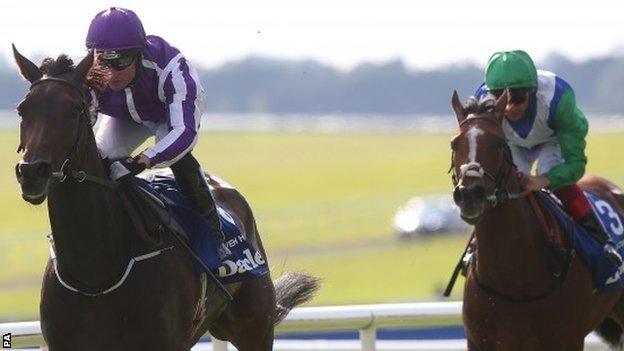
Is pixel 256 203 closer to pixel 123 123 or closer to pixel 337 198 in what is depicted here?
pixel 337 198

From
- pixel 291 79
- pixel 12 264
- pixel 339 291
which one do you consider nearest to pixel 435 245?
pixel 339 291

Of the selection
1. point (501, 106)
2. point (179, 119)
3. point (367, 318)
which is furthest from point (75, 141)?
point (367, 318)

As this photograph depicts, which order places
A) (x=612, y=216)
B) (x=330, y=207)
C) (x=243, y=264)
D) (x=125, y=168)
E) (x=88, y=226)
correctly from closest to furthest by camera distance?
(x=88, y=226) < (x=125, y=168) < (x=243, y=264) < (x=612, y=216) < (x=330, y=207)

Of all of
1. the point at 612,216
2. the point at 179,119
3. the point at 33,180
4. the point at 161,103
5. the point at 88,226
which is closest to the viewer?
the point at 33,180

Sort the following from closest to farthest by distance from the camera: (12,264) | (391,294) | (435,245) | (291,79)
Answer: (391,294)
(12,264)
(435,245)
(291,79)

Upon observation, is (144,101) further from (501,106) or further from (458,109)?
(501,106)

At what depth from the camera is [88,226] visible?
17.1 feet

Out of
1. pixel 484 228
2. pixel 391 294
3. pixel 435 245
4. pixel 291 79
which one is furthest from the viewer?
pixel 291 79

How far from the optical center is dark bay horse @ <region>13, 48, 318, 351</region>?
4.89 meters

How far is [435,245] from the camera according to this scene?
1437 inches

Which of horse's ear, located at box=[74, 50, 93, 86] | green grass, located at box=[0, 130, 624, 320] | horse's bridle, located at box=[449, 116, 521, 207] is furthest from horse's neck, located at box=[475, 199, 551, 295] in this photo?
green grass, located at box=[0, 130, 624, 320]

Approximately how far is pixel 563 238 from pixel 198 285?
1.81 meters

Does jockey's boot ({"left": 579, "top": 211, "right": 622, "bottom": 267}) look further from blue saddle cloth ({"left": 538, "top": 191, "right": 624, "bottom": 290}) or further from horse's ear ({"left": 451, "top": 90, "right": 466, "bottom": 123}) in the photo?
horse's ear ({"left": 451, "top": 90, "right": 466, "bottom": 123})

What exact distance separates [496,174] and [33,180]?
2112 millimetres
